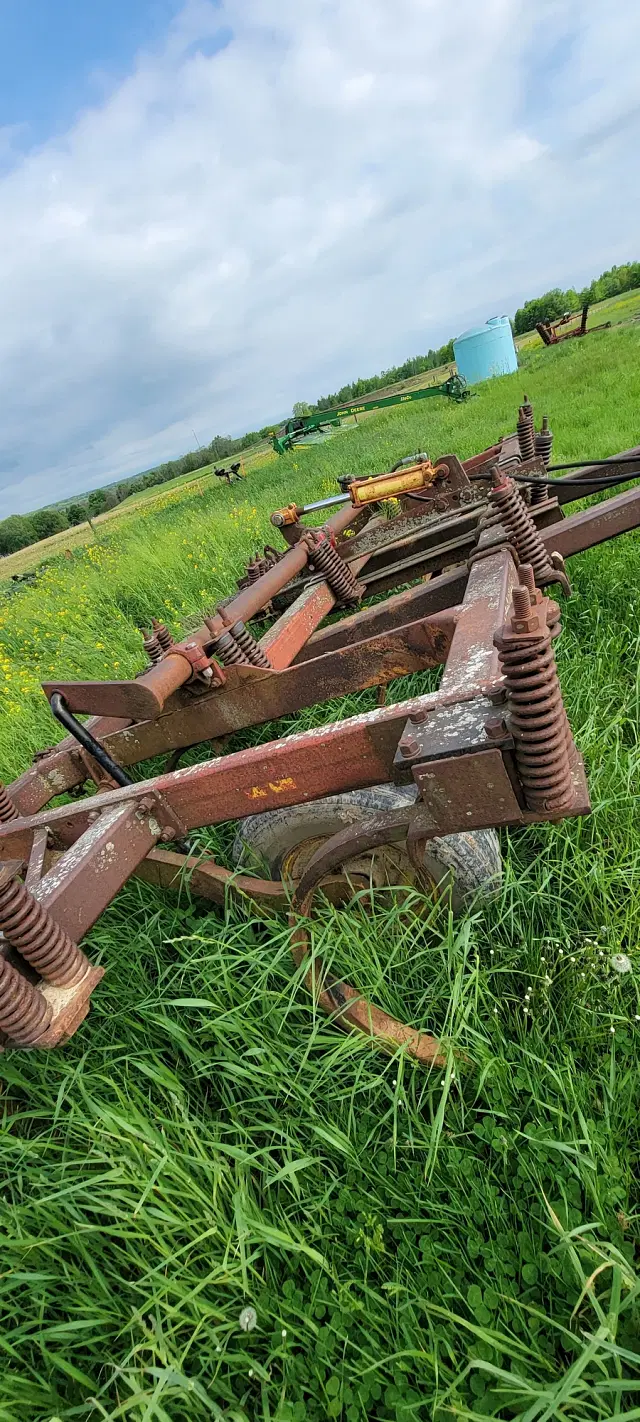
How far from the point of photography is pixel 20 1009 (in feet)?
4.51

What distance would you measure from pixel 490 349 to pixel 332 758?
25460mm

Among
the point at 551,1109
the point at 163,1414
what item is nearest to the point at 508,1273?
the point at 551,1109

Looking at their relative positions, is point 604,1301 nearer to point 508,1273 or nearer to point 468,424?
point 508,1273

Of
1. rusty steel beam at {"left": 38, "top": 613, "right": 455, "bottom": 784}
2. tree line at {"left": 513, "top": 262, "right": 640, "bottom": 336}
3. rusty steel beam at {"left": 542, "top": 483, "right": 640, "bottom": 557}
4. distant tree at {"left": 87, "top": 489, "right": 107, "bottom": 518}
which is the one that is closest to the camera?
rusty steel beam at {"left": 38, "top": 613, "right": 455, "bottom": 784}

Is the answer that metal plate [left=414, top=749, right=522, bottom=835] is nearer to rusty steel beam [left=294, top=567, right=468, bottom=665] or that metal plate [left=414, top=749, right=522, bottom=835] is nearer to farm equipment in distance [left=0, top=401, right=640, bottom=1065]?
farm equipment in distance [left=0, top=401, right=640, bottom=1065]

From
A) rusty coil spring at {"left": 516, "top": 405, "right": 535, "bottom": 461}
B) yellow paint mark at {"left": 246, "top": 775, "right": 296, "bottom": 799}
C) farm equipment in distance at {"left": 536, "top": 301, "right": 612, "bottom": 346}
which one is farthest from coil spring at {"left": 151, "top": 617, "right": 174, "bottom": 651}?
farm equipment in distance at {"left": 536, "top": 301, "right": 612, "bottom": 346}

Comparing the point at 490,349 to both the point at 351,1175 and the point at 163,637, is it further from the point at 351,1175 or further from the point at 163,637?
the point at 351,1175

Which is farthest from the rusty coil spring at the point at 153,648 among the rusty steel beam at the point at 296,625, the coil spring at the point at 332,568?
the coil spring at the point at 332,568

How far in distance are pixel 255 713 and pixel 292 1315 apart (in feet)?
6.32

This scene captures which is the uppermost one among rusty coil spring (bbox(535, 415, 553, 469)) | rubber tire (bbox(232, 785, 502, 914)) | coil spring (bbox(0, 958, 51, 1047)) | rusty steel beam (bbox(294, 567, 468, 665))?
rusty coil spring (bbox(535, 415, 553, 469))

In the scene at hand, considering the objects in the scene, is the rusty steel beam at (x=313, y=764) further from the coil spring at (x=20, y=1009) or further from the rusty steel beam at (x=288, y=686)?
the coil spring at (x=20, y=1009)

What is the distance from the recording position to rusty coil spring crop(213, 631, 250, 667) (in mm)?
2812

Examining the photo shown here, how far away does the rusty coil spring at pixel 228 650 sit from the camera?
281 centimetres

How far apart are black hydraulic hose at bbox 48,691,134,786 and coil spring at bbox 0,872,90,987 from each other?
1.10 m
